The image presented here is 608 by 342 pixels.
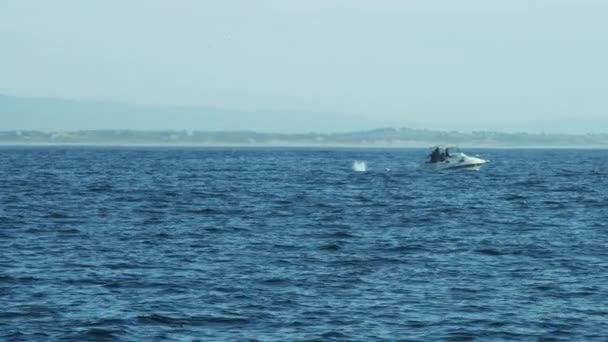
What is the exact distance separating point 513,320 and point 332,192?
189ft

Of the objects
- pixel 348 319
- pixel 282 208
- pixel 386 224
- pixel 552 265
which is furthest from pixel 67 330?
pixel 282 208

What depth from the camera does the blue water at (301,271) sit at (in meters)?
30.0

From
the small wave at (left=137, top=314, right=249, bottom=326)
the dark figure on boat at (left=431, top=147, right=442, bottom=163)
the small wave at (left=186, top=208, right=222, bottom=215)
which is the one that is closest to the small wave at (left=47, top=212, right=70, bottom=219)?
the small wave at (left=186, top=208, right=222, bottom=215)

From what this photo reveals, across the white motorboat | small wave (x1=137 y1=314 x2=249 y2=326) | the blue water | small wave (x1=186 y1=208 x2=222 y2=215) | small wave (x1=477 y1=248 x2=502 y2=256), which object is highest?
the white motorboat

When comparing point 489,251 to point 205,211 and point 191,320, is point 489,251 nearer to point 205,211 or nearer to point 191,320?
point 191,320

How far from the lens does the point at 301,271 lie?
1527 inches

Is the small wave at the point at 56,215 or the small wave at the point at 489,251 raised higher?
the small wave at the point at 489,251

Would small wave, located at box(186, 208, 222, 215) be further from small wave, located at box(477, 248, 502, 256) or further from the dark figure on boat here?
the dark figure on boat

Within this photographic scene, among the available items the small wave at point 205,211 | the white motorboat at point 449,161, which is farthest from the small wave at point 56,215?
the white motorboat at point 449,161

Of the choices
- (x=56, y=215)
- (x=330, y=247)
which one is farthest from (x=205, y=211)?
(x=330, y=247)

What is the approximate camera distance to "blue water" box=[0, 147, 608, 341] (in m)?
30.0

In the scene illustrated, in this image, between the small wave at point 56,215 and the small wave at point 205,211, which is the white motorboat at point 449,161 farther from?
the small wave at point 56,215

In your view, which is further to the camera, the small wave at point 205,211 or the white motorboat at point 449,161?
the white motorboat at point 449,161

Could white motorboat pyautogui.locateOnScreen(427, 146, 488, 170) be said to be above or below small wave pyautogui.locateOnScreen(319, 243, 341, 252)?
above
